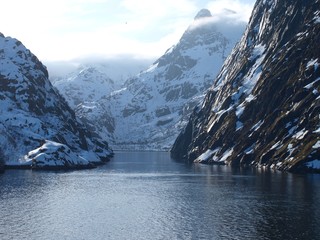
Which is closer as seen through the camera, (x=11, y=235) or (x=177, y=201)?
(x=11, y=235)

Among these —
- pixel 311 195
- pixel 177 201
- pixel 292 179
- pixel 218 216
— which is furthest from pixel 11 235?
pixel 292 179

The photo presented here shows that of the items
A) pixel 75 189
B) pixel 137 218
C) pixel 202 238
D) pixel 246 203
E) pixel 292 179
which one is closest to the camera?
pixel 202 238

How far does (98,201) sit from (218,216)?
1620 inches

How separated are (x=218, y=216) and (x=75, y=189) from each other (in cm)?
6931

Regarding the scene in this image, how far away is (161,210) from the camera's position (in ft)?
405

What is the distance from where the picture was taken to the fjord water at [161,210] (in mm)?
97125

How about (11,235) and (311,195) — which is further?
(311,195)

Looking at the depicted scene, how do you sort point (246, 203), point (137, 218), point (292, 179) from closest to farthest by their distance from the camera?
point (137, 218) < point (246, 203) < point (292, 179)

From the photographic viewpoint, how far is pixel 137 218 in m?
113

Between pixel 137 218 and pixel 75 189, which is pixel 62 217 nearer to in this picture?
Result: pixel 137 218

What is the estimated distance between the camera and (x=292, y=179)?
619ft

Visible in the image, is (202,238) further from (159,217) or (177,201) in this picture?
(177,201)

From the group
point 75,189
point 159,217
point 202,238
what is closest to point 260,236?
point 202,238

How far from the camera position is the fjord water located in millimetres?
97125
